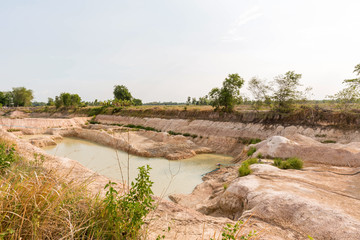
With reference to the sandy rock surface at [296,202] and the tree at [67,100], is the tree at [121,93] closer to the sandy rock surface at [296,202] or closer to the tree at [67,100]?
the tree at [67,100]

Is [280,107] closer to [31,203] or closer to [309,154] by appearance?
[309,154]

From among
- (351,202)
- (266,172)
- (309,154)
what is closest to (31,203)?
(351,202)

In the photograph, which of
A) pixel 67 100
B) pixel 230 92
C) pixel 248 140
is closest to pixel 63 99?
pixel 67 100

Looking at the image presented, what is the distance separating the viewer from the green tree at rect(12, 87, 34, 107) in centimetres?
7594

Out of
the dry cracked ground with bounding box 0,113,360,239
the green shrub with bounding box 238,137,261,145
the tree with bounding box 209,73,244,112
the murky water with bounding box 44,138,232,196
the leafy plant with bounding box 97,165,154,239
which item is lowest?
the murky water with bounding box 44,138,232,196

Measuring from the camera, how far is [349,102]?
1712 cm

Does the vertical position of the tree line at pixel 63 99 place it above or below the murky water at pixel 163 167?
above

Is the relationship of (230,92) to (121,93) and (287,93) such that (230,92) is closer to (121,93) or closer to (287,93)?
(287,93)

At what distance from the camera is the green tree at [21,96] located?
249ft

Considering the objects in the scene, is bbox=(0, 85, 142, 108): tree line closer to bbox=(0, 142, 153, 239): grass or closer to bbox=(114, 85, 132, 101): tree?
bbox=(114, 85, 132, 101): tree

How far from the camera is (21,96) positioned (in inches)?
2997

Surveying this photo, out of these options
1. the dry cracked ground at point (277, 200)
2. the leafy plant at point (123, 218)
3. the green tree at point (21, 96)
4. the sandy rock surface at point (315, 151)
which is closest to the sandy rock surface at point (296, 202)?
the dry cracked ground at point (277, 200)

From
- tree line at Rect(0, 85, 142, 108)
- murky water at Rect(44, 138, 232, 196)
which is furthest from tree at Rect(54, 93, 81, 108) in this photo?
murky water at Rect(44, 138, 232, 196)

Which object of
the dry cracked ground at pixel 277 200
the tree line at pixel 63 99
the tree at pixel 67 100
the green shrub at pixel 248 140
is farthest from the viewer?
the tree at pixel 67 100
